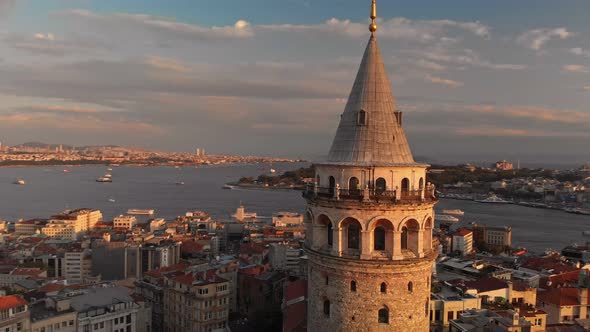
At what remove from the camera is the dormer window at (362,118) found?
336 inches

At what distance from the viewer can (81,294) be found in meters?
27.7

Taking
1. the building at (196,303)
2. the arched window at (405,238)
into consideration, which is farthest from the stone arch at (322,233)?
the building at (196,303)

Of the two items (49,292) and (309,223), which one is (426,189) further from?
(49,292)

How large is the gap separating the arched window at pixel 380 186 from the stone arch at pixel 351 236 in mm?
594

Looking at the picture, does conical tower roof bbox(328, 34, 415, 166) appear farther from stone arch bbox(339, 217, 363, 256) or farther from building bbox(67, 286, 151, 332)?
building bbox(67, 286, 151, 332)

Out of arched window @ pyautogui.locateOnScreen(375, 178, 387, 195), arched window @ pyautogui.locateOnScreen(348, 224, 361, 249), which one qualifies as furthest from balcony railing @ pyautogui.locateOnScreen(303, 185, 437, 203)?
arched window @ pyautogui.locateOnScreen(348, 224, 361, 249)

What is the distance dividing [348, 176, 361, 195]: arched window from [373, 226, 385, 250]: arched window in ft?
2.35

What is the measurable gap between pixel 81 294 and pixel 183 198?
313 ft

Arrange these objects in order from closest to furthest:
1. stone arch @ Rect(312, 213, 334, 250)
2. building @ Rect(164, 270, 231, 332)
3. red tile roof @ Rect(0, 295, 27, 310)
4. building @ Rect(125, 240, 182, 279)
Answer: stone arch @ Rect(312, 213, 334, 250) → red tile roof @ Rect(0, 295, 27, 310) → building @ Rect(164, 270, 231, 332) → building @ Rect(125, 240, 182, 279)

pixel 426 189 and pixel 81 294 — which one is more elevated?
pixel 426 189

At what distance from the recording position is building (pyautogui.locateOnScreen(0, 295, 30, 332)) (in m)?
22.4

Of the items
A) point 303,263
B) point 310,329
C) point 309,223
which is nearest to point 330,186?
point 309,223

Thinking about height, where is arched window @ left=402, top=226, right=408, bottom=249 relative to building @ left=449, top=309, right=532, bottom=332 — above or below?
above

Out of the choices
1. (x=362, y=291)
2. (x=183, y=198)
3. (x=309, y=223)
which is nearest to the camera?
(x=362, y=291)
